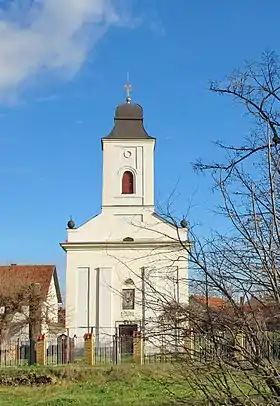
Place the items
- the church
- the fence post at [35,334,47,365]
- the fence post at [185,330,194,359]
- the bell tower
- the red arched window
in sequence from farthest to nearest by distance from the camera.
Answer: the red arched window → the bell tower → the church → the fence post at [35,334,47,365] → the fence post at [185,330,194,359]

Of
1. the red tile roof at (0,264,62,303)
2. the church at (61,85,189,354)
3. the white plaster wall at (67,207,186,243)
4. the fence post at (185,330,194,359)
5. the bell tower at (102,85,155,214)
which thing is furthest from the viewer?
the bell tower at (102,85,155,214)

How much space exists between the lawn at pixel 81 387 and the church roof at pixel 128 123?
1938 centimetres

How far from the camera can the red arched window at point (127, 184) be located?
36.5 m

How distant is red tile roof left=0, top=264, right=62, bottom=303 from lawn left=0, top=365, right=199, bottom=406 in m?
10.5

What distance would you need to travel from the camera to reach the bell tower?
36031 mm

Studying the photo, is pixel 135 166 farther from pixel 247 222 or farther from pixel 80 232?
pixel 247 222

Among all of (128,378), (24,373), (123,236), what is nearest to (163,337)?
(128,378)

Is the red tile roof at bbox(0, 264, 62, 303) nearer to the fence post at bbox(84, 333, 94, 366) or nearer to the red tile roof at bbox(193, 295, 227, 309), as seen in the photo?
the fence post at bbox(84, 333, 94, 366)

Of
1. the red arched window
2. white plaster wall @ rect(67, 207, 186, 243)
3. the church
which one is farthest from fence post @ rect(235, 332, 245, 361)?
the red arched window

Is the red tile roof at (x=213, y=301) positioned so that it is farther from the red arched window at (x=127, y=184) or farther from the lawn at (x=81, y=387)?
the red arched window at (x=127, y=184)

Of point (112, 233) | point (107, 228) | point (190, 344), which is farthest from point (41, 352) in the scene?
point (190, 344)

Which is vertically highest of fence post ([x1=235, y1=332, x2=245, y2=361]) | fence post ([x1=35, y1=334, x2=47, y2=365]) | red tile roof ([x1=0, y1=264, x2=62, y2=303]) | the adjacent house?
red tile roof ([x1=0, y1=264, x2=62, y2=303])

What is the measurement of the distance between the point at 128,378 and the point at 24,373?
376 centimetres

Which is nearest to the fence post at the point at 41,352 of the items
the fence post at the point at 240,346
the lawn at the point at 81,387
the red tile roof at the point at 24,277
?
the lawn at the point at 81,387
